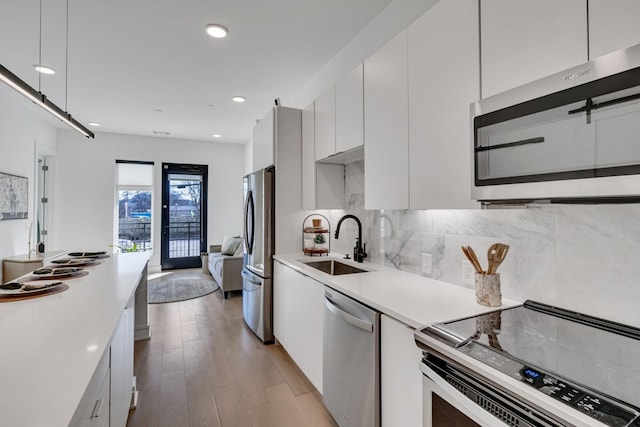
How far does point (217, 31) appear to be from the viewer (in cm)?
266

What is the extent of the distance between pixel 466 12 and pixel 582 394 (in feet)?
4.75

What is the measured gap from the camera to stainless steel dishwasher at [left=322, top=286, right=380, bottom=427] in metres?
1.53

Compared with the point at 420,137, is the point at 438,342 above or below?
below

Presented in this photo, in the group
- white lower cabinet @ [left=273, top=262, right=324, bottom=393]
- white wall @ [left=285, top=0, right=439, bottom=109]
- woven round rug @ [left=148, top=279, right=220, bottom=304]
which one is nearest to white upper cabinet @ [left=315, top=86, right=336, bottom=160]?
white wall @ [left=285, top=0, right=439, bottom=109]

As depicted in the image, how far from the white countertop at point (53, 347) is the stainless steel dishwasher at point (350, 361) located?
1.10 meters

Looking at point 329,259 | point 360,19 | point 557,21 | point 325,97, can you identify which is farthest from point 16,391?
point 360,19

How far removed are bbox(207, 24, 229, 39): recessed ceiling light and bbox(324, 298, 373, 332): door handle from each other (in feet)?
7.72

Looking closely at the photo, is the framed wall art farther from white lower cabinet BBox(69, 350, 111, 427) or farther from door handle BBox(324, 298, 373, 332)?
door handle BBox(324, 298, 373, 332)

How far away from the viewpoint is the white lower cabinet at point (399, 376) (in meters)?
1.31

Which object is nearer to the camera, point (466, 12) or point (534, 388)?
point (534, 388)

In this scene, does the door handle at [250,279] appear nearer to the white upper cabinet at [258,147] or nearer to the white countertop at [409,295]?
the white countertop at [409,295]

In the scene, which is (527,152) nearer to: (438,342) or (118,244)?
(438,342)

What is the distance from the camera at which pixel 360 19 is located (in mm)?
2529

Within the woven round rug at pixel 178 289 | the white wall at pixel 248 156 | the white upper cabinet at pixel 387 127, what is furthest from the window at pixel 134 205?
the white upper cabinet at pixel 387 127
